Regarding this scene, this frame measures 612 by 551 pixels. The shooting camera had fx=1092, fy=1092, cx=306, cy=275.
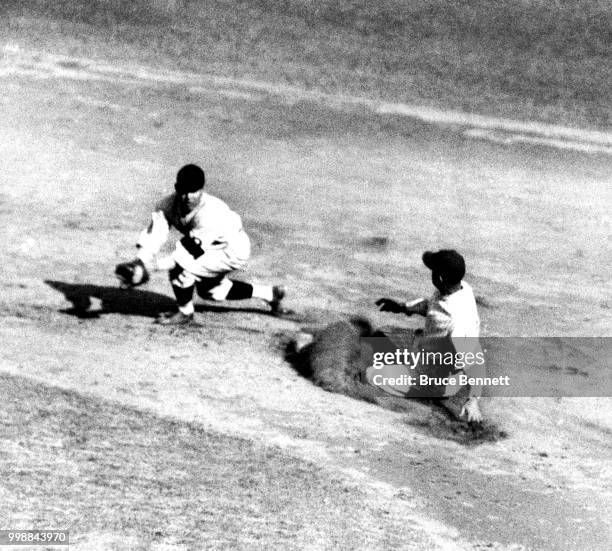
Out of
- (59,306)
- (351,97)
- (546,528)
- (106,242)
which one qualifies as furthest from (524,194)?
(546,528)

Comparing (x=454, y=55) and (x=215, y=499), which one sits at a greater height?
(x=454, y=55)

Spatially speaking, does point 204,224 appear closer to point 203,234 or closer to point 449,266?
point 203,234

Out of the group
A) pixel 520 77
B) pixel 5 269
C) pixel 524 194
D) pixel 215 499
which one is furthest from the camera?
pixel 520 77

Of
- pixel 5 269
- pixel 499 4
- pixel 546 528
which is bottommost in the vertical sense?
pixel 546 528

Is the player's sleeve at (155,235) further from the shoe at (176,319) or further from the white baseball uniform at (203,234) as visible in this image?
the shoe at (176,319)

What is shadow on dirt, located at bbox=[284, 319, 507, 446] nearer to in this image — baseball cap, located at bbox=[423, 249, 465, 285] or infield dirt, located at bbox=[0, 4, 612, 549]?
infield dirt, located at bbox=[0, 4, 612, 549]

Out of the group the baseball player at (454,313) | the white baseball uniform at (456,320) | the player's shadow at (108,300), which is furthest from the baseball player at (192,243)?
the white baseball uniform at (456,320)

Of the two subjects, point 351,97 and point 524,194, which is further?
point 351,97

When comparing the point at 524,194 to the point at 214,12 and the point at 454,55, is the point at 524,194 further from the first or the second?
the point at 214,12

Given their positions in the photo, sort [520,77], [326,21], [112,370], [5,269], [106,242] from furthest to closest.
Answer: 1. [326,21]
2. [520,77]
3. [106,242]
4. [5,269]
5. [112,370]
